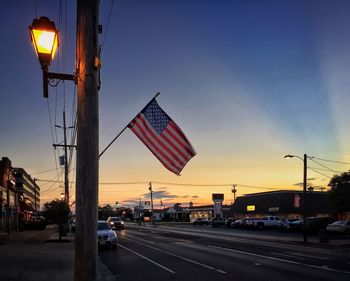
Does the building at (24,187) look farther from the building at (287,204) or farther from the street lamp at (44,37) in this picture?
the street lamp at (44,37)

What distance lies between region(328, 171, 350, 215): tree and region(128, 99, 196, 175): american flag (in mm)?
51391

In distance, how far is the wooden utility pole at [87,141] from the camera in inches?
220

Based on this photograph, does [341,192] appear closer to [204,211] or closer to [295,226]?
[295,226]

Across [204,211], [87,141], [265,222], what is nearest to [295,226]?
[265,222]

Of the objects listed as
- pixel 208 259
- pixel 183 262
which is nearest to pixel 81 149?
pixel 183 262

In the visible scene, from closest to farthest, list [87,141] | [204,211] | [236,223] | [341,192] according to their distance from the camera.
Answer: [87,141]
[341,192]
[236,223]
[204,211]

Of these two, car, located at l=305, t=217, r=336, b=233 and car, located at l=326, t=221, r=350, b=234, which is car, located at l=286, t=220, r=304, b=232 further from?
car, located at l=326, t=221, r=350, b=234

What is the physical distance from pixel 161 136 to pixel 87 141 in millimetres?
4264

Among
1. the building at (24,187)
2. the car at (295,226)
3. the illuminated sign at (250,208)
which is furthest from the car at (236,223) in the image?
the building at (24,187)

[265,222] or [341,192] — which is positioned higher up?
[341,192]

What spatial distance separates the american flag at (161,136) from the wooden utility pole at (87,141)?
12.0 feet

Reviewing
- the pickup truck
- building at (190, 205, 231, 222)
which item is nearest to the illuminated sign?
the pickup truck

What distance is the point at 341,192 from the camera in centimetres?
5794

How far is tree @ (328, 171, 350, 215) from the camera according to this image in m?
57.7
